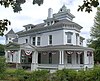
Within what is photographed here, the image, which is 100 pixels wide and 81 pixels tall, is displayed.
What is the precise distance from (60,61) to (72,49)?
2.53m

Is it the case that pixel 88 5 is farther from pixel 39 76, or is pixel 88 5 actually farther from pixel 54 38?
pixel 54 38

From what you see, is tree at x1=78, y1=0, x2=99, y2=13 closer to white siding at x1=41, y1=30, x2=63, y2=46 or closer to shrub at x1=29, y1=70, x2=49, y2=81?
shrub at x1=29, y1=70, x2=49, y2=81

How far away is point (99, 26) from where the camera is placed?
49750 millimetres

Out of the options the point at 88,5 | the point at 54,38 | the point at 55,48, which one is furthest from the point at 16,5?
the point at 54,38

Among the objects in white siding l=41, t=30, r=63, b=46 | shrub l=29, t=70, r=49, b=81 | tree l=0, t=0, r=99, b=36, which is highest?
white siding l=41, t=30, r=63, b=46

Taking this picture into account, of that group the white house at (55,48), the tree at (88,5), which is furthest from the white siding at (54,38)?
the tree at (88,5)

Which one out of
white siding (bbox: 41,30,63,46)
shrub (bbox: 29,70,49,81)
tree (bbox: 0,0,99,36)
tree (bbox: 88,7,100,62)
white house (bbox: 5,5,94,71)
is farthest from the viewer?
tree (bbox: 88,7,100,62)

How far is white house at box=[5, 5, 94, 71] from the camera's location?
107 ft

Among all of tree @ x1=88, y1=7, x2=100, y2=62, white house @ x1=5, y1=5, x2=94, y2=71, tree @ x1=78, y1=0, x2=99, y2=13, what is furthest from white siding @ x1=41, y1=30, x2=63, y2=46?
tree @ x1=78, y1=0, x2=99, y2=13

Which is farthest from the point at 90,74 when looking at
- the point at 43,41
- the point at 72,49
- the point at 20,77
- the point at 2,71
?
the point at 43,41

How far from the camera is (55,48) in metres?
32.5

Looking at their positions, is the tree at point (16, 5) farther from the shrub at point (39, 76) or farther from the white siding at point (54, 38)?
the white siding at point (54, 38)

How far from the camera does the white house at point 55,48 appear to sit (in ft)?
107

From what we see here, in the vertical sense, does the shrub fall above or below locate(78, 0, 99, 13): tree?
below
